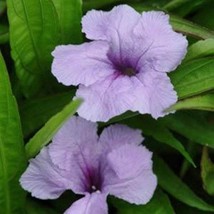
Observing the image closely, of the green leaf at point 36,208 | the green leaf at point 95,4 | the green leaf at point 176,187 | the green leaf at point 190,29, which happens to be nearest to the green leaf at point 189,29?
the green leaf at point 190,29

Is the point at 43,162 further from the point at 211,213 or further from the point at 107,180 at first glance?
the point at 211,213

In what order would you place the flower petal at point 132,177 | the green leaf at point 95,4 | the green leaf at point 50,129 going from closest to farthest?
the green leaf at point 50,129
the flower petal at point 132,177
the green leaf at point 95,4

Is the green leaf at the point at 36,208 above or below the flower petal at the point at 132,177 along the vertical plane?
below

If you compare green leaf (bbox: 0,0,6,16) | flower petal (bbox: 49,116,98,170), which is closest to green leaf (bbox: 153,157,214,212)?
flower petal (bbox: 49,116,98,170)

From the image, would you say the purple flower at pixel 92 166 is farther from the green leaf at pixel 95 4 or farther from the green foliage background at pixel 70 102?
the green leaf at pixel 95 4

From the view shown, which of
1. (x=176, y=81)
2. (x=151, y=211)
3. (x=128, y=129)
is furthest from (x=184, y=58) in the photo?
(x=151, y=211)

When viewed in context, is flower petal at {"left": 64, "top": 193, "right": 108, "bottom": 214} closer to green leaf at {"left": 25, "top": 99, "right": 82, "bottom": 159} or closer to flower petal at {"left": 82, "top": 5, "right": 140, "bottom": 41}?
green leaf at {"left": 25, "top": 99, "right": 82, "bottom": 159}
